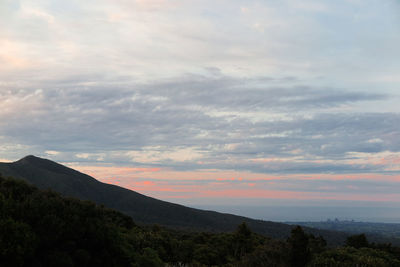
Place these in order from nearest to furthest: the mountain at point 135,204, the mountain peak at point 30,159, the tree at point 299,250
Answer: the tree at point 299,250 < the mountain at point 135,204 < the mountain peak at point 30,159

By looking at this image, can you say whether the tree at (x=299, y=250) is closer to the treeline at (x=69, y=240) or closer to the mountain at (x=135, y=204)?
the treeline at (x=69, y=240)

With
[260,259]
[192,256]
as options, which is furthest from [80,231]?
[192,256]

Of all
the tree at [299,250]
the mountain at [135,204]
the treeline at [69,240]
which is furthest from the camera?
the mountain at [135,204]

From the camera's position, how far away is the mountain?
350ft

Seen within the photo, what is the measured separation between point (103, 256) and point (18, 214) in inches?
182

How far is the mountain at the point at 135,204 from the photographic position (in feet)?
350

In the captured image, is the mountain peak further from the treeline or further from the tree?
the tree

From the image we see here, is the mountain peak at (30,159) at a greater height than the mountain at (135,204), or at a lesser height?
greater

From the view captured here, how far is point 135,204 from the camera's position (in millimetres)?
123562

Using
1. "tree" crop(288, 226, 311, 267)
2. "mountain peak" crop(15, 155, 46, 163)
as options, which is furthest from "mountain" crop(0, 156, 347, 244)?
"tree" crop(288, 226, 311, 267)

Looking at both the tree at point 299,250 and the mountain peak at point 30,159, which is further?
the mountain peak at point 30,159

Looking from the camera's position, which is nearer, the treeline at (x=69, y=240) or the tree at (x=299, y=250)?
the treeline at (x=69, y=240)

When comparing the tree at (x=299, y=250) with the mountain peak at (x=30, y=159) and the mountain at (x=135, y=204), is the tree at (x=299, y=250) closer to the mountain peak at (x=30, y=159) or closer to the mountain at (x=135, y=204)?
the mountain at (x=135, y=204)

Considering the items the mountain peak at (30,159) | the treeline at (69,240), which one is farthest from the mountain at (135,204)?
the treeline at (69,240)
